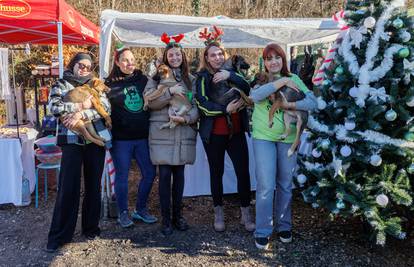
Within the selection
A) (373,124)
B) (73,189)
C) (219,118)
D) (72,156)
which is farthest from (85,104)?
(373,124)

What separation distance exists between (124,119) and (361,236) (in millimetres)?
2637

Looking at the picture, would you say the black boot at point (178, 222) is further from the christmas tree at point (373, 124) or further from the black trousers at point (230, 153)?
the christmas tree at point (373, 124)

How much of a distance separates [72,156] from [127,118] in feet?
2.16

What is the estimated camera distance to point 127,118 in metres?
3.85

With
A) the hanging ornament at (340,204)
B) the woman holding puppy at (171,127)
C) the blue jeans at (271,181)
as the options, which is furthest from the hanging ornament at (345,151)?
the woman holding puppy at (171,127)

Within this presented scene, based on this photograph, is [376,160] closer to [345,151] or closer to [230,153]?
[345,151]

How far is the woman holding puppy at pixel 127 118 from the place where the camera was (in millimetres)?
3850

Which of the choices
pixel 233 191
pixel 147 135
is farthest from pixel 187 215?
pixel 147 135

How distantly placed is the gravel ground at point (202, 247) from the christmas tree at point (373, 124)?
0.46 m

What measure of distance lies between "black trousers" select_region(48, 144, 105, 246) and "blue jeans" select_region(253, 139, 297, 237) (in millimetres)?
1521

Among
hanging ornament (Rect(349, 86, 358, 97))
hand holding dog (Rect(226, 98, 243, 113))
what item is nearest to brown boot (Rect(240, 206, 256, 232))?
hand holding dog (Rect(226, 98, 243, 113))

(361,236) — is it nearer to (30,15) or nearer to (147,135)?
(147,135)

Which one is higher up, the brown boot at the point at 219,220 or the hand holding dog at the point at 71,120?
the hand holding dog at the point at 71,120

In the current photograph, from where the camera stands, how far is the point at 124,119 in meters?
3.86
